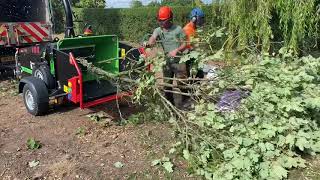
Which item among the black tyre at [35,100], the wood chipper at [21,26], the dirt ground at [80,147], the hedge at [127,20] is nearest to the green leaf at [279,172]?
the dirt ground at [80,147]

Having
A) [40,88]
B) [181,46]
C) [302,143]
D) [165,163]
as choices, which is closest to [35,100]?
[40,88]

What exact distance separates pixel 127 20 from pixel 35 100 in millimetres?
11922

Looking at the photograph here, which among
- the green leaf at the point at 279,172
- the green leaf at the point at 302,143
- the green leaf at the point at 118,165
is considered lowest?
the green leaf at the point at 118,165

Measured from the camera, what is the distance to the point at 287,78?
4.44m

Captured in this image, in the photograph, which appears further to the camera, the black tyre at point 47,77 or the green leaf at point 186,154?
the black tyre at point 47,77

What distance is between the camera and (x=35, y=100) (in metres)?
5.83

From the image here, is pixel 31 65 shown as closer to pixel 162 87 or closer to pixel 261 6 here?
pixel 162 87

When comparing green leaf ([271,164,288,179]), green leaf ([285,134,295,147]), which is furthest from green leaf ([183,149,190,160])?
green leaf ([285,134,295,147])

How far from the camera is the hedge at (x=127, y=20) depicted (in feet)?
50.8

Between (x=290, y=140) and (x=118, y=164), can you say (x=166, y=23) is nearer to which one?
(x=118, y=164)

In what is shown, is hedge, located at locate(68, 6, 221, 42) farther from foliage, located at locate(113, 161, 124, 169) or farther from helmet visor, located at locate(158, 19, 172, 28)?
foliage, located at locate(113, 161, 124, 169)

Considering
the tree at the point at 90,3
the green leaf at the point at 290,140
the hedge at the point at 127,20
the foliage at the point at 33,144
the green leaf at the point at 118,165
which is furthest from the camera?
the tree at the point at 90,3

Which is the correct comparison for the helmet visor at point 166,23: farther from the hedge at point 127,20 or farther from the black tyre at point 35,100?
the hedge at point 127,20

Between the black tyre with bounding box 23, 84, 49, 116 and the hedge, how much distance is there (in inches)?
389
